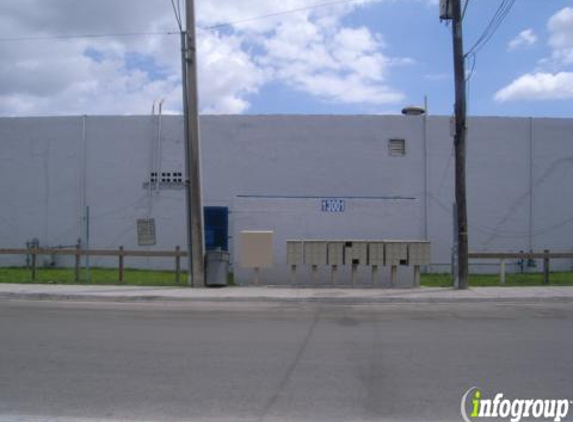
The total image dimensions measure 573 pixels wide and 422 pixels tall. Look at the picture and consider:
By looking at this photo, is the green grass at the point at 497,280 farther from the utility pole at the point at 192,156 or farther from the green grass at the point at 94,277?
the green grass at the point at 94,277

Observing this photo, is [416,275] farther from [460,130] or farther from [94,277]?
[94,277]

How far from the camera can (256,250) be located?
17.7 meters

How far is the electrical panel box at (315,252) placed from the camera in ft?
57.9

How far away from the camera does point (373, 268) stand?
1786cm

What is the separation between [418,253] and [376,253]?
3.86ft

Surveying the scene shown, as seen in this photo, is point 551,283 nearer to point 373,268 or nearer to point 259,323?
point 373,268

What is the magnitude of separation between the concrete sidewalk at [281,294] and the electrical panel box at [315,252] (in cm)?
98

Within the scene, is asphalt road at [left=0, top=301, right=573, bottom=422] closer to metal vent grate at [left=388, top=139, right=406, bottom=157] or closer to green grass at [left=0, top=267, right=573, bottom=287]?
green grass at [left=0, top=267, right=573, bottom=287]

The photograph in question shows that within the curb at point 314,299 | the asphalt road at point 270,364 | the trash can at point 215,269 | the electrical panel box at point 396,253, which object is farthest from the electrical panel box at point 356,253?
the asphalt road at point 270,364

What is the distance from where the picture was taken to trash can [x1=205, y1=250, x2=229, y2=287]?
1753 cm

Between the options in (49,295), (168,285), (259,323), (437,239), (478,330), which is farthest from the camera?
(437,239)

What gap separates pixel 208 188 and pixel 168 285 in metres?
6.70

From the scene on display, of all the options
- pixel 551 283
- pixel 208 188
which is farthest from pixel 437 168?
pixel 208 188

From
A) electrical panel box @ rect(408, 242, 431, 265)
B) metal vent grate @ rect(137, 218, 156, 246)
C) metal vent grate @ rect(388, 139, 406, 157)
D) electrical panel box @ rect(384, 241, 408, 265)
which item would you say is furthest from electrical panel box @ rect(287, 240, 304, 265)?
metal vent grate @ rect(388, 139, 406, 157)
